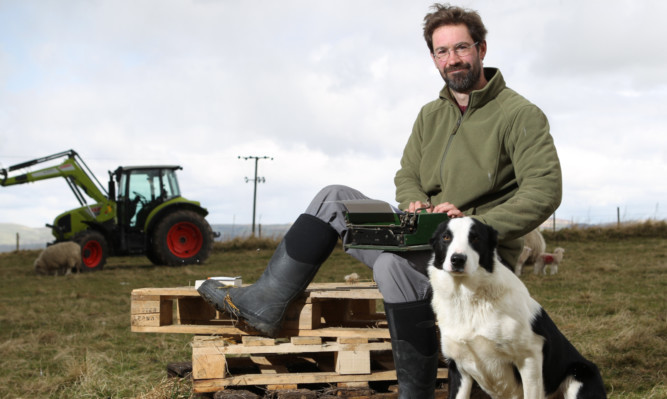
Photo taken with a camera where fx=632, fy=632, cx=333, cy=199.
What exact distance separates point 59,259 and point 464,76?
42.8ft

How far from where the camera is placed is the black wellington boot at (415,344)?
2633 mm

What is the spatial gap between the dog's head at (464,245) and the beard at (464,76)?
841 millimetres

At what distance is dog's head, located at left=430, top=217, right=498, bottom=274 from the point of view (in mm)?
2213

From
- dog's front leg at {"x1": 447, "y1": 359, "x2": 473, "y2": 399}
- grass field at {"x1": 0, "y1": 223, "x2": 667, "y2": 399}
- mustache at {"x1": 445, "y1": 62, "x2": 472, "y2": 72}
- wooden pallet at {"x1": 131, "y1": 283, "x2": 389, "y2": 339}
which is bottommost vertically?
grass field at {"x1": 0, "y1": 223, "x2": 667, "y2": 399}

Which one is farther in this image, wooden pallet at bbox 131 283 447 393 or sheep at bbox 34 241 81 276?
sheep at bbox 34 241 81 276

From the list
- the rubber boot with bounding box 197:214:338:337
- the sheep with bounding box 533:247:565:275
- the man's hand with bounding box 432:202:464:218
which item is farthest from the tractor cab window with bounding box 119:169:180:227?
the man's hand with bounding box 432:202:464:218

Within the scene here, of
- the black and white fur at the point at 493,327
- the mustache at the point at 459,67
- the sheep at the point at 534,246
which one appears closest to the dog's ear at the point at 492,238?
the black and white fur at the point at 493,327

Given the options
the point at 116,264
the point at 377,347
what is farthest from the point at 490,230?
the point at 116,264

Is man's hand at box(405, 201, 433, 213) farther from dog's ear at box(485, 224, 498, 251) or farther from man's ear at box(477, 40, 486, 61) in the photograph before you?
man's ear at box(477, 40, 486, 61)

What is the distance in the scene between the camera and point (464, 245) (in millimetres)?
2242

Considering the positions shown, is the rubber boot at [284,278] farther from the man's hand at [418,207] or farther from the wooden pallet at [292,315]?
the man's hand at [418,207]

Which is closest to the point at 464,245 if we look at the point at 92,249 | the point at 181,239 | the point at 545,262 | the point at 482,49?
the point at 482,49

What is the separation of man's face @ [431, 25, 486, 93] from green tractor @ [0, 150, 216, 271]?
12542mm

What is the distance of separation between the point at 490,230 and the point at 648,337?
10.5 ft
